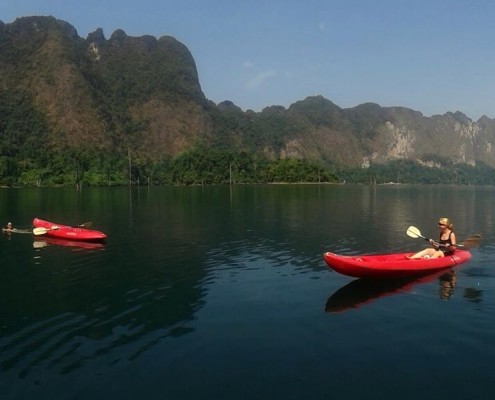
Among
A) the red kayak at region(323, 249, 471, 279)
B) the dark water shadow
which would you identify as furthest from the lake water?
the red kayak at region(323, 249, 471, 279)

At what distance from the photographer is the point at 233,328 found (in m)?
14.0

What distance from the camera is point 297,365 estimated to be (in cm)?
1144

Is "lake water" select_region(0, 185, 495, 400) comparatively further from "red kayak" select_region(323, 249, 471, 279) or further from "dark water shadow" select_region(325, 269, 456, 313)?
"red kayak" select_region(323, 249, 471, 279)

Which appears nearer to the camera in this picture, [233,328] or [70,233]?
[233,328]

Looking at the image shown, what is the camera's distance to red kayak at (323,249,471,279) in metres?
17.5

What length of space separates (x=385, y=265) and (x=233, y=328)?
23.9 feet

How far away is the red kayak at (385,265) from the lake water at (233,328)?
56 cm

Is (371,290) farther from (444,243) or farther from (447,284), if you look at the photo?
(444,243)

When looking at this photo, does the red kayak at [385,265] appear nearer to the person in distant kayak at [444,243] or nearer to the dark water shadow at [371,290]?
the dark water shadow at [371,290]

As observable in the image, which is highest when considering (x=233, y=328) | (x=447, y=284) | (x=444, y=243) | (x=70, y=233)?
(x=444, y=243)

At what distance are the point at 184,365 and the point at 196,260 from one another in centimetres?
1326

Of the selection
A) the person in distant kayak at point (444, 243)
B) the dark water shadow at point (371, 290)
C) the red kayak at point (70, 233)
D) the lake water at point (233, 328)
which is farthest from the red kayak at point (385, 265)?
the red kayak at point (70, 233)

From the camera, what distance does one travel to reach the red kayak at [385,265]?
688 inches

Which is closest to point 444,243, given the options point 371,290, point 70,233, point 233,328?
point 371,290
